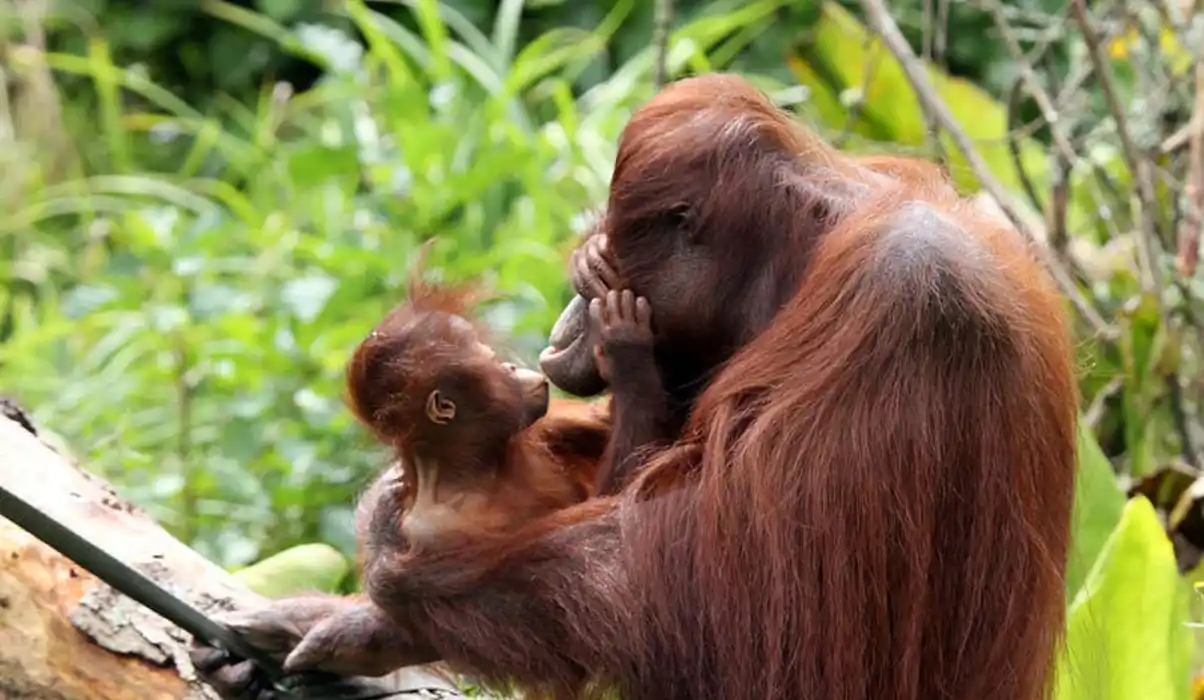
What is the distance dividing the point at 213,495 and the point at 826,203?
2.27 m

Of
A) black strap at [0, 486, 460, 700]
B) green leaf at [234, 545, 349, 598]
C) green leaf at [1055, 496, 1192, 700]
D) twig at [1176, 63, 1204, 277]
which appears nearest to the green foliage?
green leaf at [234, 545, 349, 598]

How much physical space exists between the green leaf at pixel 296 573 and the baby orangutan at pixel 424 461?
1.49 feet

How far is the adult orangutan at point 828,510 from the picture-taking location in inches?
63.1

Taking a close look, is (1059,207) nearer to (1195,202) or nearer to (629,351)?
(1195,202)

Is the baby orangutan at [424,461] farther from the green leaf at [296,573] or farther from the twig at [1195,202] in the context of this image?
the twig at [1195,202]

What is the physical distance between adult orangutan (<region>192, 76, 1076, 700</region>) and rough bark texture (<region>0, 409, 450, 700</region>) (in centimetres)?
32

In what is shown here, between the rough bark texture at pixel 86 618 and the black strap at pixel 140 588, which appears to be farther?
the rough bark texture at pixel 86 618

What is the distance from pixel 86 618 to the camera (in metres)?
1.91

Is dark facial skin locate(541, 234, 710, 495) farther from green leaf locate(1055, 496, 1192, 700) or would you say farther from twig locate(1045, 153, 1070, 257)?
twig locate(1045, 153, 1070, 257)

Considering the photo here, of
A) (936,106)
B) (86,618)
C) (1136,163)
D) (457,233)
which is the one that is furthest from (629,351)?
(457,233)

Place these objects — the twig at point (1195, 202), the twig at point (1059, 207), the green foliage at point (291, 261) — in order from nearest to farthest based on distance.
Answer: the twig at point (1195, 202) < the twig at point (1059, 207) < the green foliage at point (291, 261)

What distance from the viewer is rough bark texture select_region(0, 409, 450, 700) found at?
1.89 m

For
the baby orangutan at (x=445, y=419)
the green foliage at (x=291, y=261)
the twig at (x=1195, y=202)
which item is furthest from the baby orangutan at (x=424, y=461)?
the twig at (x=1195, y=202)

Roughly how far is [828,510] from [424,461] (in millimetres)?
533
